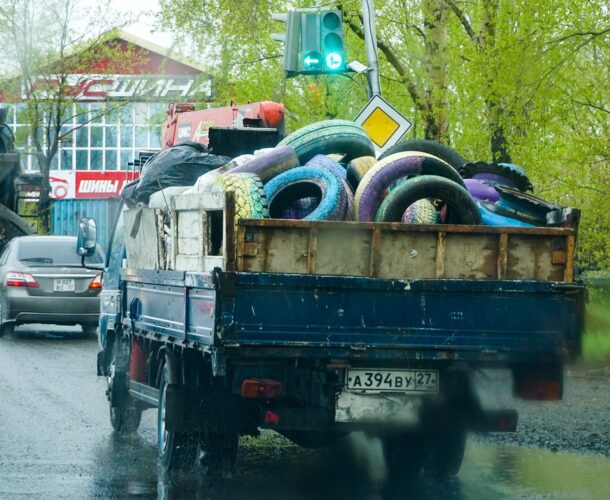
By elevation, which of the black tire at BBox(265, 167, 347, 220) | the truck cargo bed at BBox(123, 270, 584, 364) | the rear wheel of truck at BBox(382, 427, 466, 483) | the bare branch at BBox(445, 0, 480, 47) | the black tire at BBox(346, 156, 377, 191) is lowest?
the rear wheel of truck at BBox(382, 427, 466, 483)

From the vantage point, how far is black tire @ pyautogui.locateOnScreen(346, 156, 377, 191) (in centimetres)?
928

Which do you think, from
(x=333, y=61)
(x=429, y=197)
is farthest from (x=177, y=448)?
(x=333, y=61)

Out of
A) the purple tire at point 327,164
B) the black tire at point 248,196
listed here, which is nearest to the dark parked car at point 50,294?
the purple tire at point 327,164

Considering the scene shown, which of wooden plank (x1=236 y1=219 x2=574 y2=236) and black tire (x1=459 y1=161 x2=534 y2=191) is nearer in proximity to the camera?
wooden plank (x1=236 y1=219 x2=574 y2=236)

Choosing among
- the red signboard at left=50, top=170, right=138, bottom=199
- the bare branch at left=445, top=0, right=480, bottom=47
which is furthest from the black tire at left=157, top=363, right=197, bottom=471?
the red signboard at left=50, top=170, right=138, bottom=199

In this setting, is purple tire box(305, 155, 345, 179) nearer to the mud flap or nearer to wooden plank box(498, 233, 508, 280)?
wooden plank box(498, 233, 508, 280)

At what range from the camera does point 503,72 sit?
16.7 metres

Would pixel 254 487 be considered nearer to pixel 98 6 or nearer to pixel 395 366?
pixel 395 366

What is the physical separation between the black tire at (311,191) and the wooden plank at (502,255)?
947mm

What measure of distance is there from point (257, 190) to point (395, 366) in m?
1.29

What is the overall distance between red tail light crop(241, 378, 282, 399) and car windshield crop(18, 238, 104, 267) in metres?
14.2

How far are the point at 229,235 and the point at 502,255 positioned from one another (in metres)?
1.63

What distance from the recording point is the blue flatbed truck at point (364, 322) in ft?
26.0

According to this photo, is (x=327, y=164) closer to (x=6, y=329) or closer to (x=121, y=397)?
(x=121, y=397)
